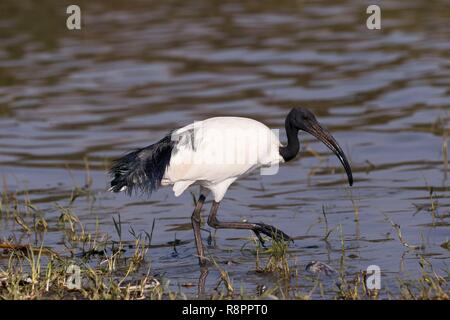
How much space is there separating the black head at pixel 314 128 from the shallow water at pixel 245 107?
571 mm

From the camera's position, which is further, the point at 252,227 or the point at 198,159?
the point at 252,227

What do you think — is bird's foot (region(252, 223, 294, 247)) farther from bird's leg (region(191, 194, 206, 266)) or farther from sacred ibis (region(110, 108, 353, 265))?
bird's leg (region(191, 194, 206, 266))

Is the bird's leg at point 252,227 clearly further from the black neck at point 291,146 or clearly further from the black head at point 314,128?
the black head at point 314,128

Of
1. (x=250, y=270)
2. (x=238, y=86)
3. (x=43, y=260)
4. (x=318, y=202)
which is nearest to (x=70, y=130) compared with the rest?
(x=238, y=86)

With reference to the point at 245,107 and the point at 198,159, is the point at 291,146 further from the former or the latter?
the point at 245,107

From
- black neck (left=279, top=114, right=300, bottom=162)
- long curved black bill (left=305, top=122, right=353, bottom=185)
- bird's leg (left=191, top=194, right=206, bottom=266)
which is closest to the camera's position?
bird's leg (left=191, top=194, right=206, bottom=266)

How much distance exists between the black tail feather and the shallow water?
0.55 metres

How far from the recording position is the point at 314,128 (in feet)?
28.3

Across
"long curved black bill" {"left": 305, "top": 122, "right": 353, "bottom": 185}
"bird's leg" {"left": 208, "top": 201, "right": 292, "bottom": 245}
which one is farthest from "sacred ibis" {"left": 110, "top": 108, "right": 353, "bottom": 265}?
"long curved black bill" {"left": 305, "top": 122, "right": 353, "bottom": 185}

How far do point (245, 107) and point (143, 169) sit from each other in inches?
216

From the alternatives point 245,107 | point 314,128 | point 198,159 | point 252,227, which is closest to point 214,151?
point 198,159

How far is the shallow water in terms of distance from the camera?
8.84 meters

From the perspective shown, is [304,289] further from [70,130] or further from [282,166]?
[70,130]

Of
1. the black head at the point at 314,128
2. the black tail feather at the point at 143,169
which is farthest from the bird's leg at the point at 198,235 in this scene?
the black head at the point at 314,128
